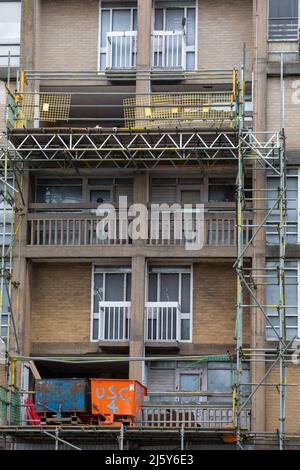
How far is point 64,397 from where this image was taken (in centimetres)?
4534

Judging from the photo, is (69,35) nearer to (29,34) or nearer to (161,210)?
(29,34)

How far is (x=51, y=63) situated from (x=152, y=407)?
11593 mm

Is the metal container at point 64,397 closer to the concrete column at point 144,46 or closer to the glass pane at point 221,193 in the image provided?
the glass pane at point 221,193

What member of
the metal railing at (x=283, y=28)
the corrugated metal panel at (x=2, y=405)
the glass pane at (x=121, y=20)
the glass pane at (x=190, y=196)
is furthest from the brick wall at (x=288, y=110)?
the corrugated metal panel at (x=2, y=405)

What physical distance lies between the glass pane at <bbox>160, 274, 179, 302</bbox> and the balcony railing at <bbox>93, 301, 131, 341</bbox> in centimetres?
117

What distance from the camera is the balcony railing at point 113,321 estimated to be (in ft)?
156

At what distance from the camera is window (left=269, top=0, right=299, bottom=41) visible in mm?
48719

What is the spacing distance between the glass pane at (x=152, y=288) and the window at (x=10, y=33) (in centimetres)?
794

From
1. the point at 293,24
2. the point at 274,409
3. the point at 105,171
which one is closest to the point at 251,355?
the point at 274,409

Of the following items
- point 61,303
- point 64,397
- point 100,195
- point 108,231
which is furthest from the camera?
point 100,195

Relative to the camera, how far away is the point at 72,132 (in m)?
47.1

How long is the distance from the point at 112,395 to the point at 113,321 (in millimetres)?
3395

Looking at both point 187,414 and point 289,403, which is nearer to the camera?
point 289,403

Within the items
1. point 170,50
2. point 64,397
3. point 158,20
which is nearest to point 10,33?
point 158,20
